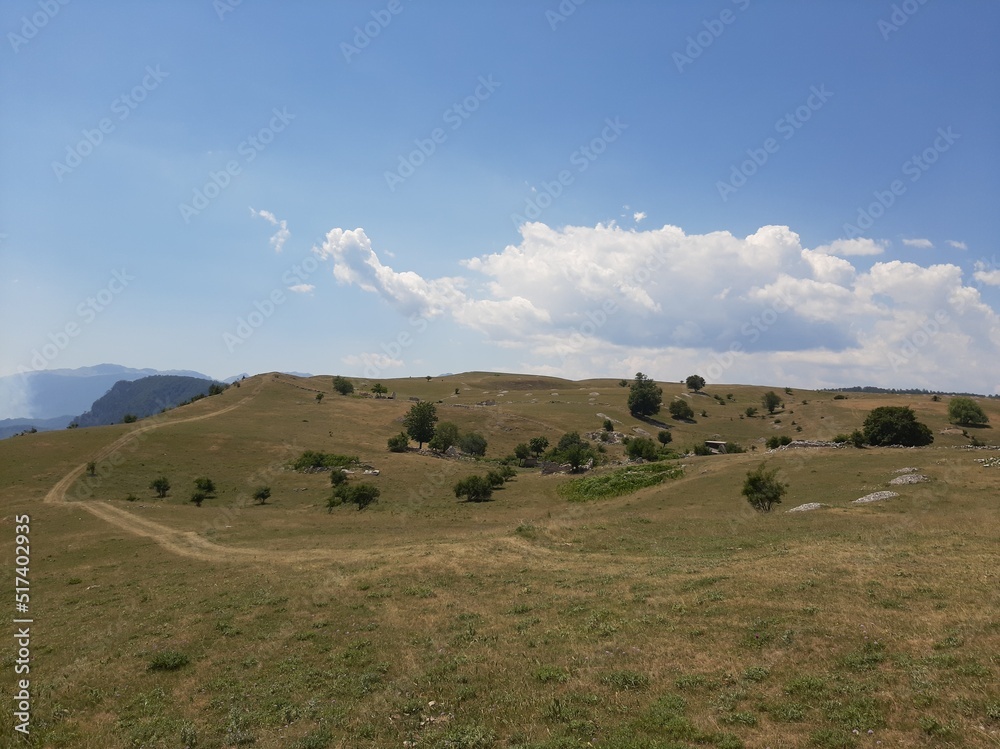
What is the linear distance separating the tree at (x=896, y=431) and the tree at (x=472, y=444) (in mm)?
71883

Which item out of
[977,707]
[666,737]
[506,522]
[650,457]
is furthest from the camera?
[650,457]

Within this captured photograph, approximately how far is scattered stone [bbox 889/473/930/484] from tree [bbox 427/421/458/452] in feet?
258

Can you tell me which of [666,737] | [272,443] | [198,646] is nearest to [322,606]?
[198,646]

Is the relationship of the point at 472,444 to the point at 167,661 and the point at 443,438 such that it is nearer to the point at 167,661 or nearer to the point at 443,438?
the point at 443,438

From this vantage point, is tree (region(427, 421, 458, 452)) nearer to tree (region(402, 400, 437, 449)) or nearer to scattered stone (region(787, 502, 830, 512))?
tree (region(402, 400, 437, 449))

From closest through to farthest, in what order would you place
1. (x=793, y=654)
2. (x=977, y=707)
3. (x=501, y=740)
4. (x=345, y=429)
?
(x=977, y=707)
(x=501, y=740)
(x=793, y=654)
(x=345, y=429)

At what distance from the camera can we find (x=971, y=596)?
16.3m

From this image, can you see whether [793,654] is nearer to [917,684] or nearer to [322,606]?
[917,684]

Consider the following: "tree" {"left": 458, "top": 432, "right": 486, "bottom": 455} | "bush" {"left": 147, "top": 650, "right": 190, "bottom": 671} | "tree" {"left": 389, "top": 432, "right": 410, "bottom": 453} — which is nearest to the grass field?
"bush" {"left": 147, "top": 650, "right": 190, "bottom": 671}

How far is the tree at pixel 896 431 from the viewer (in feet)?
226

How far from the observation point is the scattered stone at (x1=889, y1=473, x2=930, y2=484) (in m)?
43.9

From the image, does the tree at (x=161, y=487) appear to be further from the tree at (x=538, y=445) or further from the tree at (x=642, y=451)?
the tree at (x=642, y=451)

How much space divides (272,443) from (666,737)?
104100 millimetres

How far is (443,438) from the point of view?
108 meters
